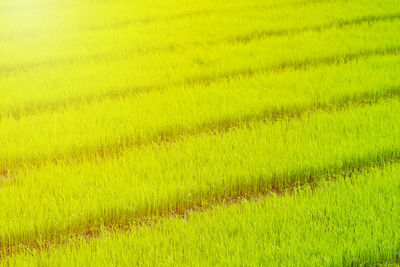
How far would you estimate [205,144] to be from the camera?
427 cm

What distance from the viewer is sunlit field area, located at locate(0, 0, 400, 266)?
2859mm

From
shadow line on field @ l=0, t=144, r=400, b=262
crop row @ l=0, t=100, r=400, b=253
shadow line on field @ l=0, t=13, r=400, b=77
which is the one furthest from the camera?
shadow line on field @ l=0, t=13, r=400, b=77

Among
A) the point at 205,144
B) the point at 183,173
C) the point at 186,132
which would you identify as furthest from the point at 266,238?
the point at 186,132

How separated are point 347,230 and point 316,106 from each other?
252cm

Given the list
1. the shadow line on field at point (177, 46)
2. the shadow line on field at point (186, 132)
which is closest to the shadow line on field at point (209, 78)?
the shadow line on field at point (186, 132)

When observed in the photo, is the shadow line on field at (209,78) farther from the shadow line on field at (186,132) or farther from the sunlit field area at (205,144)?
the shadow line on field at (186,132)

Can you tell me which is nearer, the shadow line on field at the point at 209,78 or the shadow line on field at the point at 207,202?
the shadow line on field at the point at 207,202

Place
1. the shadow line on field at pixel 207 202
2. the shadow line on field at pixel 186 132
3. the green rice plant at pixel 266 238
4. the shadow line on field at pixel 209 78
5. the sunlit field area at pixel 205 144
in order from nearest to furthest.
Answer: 1. the green rice plant at pixel 266 238
2. the sunlit field area at pixel 205 144
3. the shadow line on field at pixel 207 202
4. the shadow line on field at pixel 186 132
5. the shadow line on field at pixel 209 78

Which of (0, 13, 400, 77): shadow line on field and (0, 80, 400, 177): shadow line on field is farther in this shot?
(0, 13, 400, 77): shadow line on field

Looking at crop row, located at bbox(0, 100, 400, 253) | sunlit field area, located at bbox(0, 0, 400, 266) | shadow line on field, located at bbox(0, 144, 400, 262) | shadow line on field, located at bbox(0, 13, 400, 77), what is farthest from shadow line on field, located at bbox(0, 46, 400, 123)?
shadow line on field, located at bbox(0, 144, 400, 262)

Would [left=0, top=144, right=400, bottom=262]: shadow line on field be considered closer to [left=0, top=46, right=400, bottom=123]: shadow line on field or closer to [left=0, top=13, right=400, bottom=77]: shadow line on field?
[left=0, top=46, right=400, bottom=123]: shadow line on field

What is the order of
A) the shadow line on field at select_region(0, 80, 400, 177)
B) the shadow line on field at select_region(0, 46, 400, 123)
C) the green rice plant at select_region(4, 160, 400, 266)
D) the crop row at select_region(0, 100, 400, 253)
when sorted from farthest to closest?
the shadow line on field at select_region(0, 46, 400, 123), the shadow line on field at select_region(0, 80, 400, 177), the crop row at select_region(0, 100, 400, 253), the green rice plant at select_region(4, 160, 400, 266)

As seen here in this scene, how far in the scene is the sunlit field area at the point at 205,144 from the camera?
2.86 metres

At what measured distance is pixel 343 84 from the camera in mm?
5734
